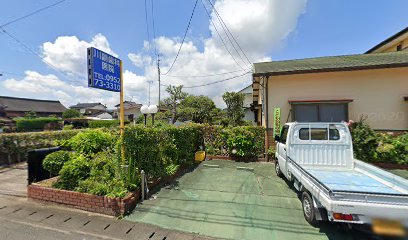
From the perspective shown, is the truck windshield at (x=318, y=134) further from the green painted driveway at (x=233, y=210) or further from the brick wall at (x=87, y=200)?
the brick wall at (x=87, y=200)

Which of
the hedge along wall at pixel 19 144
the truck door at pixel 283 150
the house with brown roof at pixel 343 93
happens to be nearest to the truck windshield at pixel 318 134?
the truck door at pixel 283 150

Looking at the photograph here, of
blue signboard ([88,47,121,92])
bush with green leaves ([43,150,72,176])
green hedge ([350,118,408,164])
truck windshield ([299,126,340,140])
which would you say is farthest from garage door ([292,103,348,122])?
bush with green leaves ([43,150,72,176])

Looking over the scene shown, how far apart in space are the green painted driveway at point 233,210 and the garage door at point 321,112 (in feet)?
12.8

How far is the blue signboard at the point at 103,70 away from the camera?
3850 millimetres

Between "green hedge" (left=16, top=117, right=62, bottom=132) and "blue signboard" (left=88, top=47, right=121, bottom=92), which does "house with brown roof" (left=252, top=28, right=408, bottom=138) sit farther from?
"green hedge" (left=16, top=117, right=62, bottom=132)

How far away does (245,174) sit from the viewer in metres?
6.23

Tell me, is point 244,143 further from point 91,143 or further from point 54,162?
point 54,162

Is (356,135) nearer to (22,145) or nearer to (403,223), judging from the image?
(403,223)

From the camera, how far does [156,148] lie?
5047 millimetres

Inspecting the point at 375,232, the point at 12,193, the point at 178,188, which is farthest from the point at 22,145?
the point at 375,232

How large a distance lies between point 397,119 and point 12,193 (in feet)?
43.6

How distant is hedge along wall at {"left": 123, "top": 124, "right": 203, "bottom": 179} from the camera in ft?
14.1

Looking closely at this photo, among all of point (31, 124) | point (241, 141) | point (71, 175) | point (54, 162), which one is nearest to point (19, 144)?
point (54, 162)

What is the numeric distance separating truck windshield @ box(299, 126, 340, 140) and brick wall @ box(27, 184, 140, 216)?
434 cm
